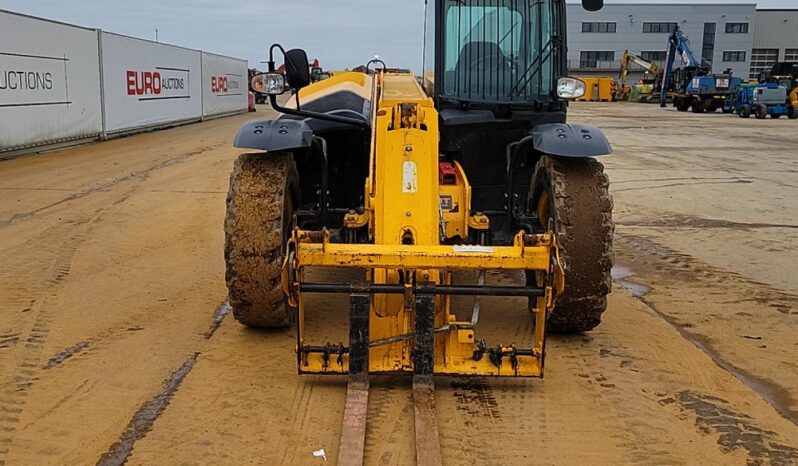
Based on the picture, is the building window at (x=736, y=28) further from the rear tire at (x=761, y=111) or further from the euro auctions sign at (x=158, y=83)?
the euro auctions sign at (x=158, y=83)

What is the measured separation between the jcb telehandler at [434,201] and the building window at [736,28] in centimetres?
7265

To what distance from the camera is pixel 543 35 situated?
558 cm

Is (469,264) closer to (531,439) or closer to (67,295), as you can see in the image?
(531,439)

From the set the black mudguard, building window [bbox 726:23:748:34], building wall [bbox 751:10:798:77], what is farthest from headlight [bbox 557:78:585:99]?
building wall [bbox 751:10:798:77]

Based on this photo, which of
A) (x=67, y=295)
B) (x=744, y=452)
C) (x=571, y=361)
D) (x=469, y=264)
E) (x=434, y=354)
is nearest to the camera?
(x=744, y=452)

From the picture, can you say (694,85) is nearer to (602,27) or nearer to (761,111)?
(761,111)

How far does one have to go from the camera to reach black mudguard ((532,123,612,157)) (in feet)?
15.6

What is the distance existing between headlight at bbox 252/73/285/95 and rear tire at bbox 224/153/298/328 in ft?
1.58

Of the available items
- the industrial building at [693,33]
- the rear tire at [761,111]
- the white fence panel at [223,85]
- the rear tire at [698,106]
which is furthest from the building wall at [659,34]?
the white fence panel at [223,85]

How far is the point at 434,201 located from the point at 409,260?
1.84 ft

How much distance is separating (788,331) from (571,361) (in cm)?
188

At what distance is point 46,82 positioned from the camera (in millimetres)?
15328

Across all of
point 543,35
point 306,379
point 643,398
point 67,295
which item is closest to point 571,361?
point 643,398

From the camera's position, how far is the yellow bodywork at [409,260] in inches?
155
